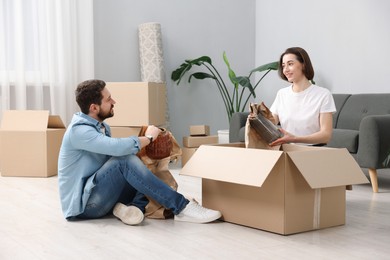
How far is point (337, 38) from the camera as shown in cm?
579

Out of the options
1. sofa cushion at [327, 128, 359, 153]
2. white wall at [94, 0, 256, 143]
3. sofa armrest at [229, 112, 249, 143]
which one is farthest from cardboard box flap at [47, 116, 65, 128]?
sofa cushion at [327, 128, 359, 153]

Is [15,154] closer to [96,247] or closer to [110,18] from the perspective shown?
[110,18]

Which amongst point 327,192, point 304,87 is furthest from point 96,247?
point 304,87

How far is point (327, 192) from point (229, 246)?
23.9 inches

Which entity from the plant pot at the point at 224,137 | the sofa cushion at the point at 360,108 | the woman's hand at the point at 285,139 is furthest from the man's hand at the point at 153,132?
the plant pot at the point at 224,137

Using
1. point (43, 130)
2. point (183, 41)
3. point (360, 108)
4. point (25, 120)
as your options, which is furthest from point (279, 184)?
point (183, 41)

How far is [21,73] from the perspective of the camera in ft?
17.8

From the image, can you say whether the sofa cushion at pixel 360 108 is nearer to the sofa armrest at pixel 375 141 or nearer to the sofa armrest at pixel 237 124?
the sofa armrest at pixel 375 141

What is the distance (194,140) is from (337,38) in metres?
1.66

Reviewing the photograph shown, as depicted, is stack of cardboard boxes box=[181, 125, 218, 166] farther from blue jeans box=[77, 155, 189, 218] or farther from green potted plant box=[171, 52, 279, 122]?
blue jeans box=[77, 155, 189, 218]

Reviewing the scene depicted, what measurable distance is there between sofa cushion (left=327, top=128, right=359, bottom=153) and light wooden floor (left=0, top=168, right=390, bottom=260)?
935 mm

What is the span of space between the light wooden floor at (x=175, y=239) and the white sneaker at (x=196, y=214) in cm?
4

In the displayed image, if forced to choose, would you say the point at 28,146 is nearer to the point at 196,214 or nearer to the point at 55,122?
the point at 55,122

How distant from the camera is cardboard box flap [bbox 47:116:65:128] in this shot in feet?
16.7
